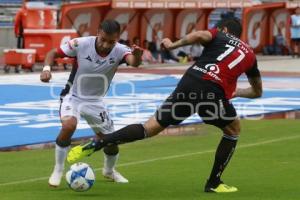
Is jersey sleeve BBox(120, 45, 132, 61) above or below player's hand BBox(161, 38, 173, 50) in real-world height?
below

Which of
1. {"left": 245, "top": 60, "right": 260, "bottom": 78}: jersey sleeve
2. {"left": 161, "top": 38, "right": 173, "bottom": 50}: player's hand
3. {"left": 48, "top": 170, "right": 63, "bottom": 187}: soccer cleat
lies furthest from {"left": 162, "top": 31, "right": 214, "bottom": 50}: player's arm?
{"left": 48, "top": 170, "right": 63, "bottom": 187}: soccer cleat

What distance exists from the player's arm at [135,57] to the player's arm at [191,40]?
22.3 inches

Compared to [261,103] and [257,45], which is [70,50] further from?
[257,45]

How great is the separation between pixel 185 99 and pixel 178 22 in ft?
96.4

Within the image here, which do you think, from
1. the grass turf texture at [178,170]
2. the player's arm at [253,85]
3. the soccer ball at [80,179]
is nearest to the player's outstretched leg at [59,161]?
the grass turf texture at [178,170]

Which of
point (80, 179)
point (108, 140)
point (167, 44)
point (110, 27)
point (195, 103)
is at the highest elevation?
point (110, 27)

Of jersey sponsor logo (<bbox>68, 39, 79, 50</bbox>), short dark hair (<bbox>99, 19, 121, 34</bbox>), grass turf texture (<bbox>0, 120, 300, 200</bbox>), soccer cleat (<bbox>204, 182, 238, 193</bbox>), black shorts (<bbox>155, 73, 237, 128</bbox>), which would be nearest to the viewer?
black shorts (<bbox>155, 73, 237, 128</bbox>)

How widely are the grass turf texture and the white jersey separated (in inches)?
42.2

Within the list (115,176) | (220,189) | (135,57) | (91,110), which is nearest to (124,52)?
(135,57)

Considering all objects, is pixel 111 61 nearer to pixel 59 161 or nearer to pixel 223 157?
pixel 59 161

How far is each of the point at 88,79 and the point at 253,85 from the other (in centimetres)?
184

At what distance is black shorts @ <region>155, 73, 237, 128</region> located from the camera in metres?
10.2

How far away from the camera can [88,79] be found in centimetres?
1103

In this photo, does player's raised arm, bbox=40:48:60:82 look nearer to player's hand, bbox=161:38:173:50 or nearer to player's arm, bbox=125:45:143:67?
player's arm, bbox=125:45:143:67
